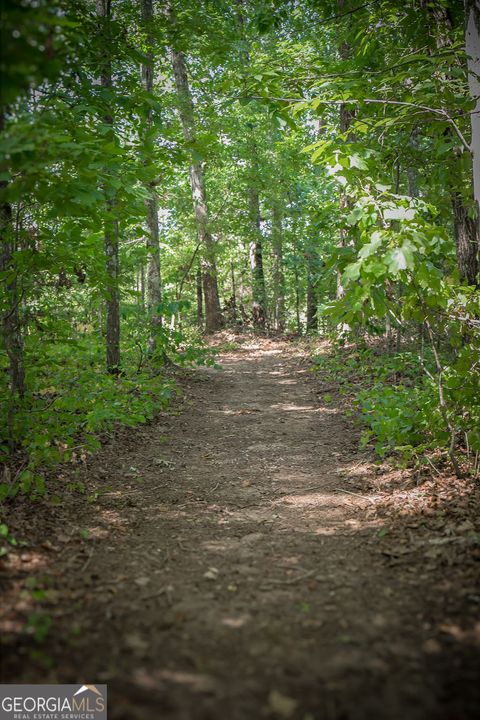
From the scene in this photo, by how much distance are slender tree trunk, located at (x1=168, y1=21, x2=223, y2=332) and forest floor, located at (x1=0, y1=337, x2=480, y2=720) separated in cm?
718

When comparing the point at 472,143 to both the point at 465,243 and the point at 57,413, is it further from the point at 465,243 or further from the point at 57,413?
the point at 57,413

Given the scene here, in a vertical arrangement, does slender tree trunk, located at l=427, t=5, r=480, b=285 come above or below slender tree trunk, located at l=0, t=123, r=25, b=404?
above

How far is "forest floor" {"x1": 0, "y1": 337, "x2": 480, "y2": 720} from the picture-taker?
200 centimetres

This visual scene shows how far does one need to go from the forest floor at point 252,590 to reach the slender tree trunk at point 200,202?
7.18 meters

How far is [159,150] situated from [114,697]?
186 inches

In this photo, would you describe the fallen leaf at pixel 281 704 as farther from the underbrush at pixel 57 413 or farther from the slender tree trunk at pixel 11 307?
the slender tree trunk at pixel 11 307

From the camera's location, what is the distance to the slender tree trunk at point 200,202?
33.4ft

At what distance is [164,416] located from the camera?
762 cm

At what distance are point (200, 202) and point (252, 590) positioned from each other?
11.3 metres

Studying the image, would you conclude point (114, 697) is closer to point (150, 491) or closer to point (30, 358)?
point (150, 491)

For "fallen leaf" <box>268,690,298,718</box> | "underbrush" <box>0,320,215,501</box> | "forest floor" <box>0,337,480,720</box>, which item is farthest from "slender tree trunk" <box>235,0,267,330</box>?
"fallen leaf" <box>268,690,298,718</box>

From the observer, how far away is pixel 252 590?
2967 millimetres

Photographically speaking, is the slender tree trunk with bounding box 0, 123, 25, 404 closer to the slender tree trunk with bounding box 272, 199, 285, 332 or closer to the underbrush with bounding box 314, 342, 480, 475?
the underbrush with bounding box 314, 342, 480, 475

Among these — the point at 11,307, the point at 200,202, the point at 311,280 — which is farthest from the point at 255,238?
the point at 11,307
